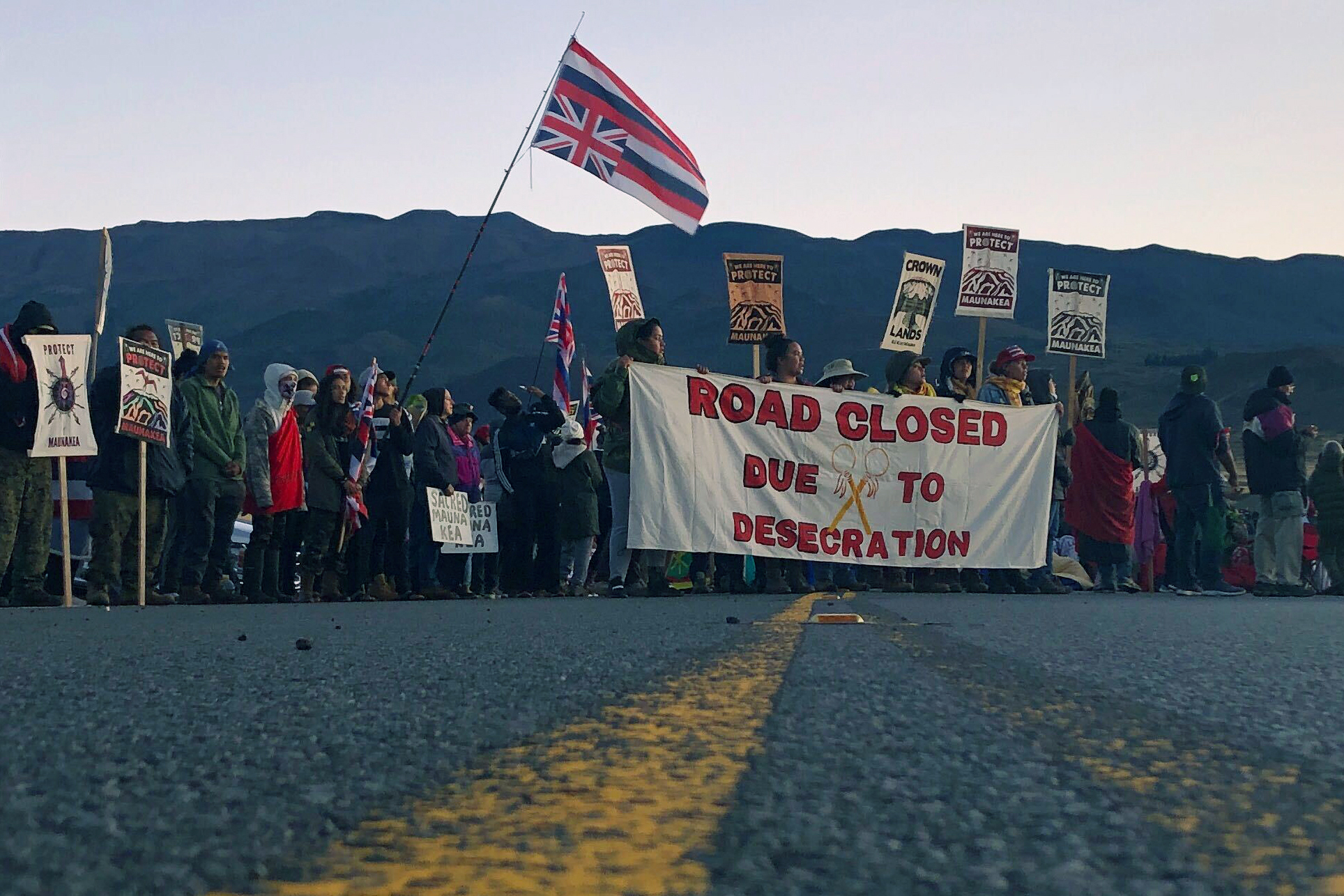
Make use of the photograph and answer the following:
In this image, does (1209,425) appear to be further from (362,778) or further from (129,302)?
(129,302)

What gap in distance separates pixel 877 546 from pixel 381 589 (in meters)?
3.80

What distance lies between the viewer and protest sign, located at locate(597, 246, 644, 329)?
17.0 m

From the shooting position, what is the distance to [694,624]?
6.00 m

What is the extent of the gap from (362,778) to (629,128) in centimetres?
1424

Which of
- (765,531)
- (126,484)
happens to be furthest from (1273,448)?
(126,484)

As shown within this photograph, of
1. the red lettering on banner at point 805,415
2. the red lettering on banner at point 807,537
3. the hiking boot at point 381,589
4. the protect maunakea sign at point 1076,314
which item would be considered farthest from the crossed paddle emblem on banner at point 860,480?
the protect maunakea sign at point 1076,314

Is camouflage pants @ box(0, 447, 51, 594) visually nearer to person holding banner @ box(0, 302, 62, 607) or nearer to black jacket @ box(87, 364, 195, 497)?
person holding banner @ box(0, 302, 62, 607)

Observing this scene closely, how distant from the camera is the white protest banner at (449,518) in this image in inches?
463

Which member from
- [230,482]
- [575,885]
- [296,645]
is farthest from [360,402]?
[575,885]

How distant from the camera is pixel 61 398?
30.4ft

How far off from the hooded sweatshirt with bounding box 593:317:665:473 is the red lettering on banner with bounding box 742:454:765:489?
2.98ft

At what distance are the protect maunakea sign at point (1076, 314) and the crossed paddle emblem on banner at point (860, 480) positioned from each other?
718 cm

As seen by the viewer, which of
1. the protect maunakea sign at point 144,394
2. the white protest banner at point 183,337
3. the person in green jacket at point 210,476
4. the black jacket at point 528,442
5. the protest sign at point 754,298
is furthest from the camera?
the protest sign at point 754,298

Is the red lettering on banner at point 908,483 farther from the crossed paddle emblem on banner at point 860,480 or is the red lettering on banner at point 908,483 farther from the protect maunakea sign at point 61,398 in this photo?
the protect maunakea sign at point 61,398
